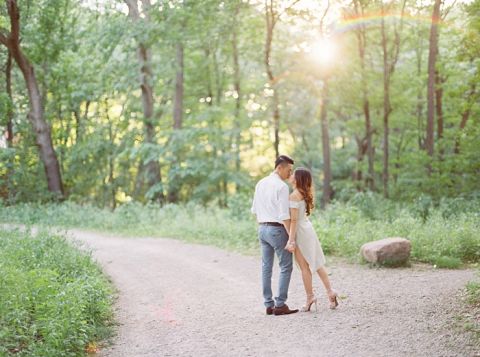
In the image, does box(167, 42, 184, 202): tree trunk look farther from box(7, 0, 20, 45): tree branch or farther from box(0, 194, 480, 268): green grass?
box(7, 0, 20, 45): tree branch

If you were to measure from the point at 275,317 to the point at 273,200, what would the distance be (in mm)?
1539


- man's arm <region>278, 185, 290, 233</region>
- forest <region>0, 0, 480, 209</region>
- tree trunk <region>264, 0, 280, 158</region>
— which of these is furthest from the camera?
tree trunk <region>264, 0, 280, 158</region>

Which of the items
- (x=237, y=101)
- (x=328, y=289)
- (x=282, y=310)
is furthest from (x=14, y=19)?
(x=328, y=289)

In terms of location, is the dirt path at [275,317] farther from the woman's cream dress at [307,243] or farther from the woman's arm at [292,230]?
the woman's arm at [292,230]

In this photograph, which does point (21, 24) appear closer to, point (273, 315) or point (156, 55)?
point (156, 55)

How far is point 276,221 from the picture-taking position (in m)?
7.73

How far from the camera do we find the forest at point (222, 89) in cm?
2278

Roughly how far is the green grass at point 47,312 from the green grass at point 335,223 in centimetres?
626

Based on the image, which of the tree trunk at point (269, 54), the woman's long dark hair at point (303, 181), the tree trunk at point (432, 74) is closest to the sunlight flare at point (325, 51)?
the tree trunk at point (269, 54)

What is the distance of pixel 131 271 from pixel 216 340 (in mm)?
5751

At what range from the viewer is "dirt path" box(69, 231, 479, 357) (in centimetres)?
632

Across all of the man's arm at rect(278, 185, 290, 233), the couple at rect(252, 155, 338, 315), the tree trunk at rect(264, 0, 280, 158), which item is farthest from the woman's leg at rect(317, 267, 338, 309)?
the tree trunk at rect(264, 0, 280, 158)

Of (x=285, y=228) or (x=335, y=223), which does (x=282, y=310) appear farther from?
(x=335, y=223)

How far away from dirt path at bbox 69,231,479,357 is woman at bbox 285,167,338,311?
0.46m
